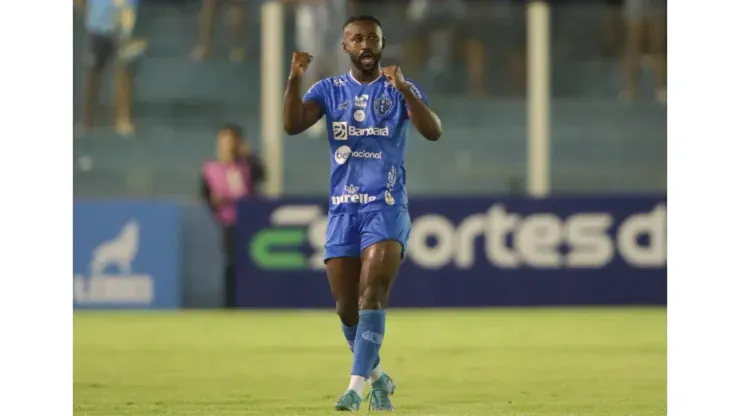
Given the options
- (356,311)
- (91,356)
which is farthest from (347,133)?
(91,356)

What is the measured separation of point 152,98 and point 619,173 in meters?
5.35

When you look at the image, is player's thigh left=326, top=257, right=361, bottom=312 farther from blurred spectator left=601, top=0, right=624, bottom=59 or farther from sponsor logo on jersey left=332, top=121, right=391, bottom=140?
blurred spectator left=601, top=0, right=624, bottom=59

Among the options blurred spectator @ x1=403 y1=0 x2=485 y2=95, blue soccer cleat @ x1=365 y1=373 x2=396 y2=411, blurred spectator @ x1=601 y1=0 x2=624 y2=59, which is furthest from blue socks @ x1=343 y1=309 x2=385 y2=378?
blurred spectator @ x1=601 y1=0 x2=624 y2=59

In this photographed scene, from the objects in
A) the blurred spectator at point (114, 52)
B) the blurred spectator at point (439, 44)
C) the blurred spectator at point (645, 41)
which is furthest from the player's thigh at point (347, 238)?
the blurred spectator at point (645, 41)

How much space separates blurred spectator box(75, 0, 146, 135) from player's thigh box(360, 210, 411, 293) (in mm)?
10574

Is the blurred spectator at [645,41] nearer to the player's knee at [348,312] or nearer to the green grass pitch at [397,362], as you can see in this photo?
the green grass pitch at [397,362]

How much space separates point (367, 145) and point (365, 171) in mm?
131

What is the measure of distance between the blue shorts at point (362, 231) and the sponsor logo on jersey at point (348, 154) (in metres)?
0.28

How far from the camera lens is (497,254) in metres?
16.0

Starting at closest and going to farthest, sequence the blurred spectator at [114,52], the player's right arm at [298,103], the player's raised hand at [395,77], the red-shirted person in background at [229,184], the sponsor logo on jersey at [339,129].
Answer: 1. the player's raised hand at [395,77]
2. the player's right arm at [298,103]
3. the sponsor logo on jersey at [339,129]
4. the red-shirted person in background at [229,184]
5. the blurred spectator at [114,52]

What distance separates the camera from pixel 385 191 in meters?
8.24

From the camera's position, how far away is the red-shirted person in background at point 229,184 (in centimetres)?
1619

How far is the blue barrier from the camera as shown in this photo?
16031 mm

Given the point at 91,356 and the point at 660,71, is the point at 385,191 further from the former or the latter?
the point at 660,71
